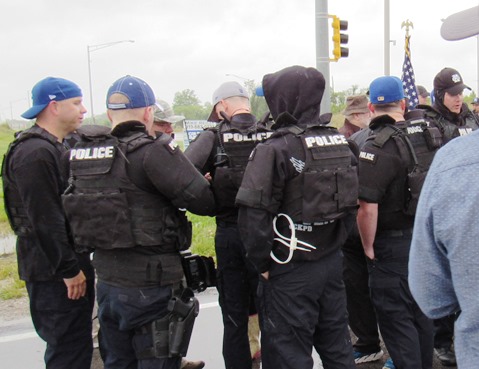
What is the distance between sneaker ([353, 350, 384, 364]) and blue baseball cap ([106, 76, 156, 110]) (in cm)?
249

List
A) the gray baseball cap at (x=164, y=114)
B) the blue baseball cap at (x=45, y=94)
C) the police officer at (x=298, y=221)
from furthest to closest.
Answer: the gray baseball cap at (x=164, y=114)
the blue baseball cap at (x=45, y=94)
the police officer at (x=298, y=221)

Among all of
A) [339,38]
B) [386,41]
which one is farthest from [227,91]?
[386,41]

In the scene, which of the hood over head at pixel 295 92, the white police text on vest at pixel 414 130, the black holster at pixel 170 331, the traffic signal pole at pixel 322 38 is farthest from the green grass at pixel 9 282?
the traffic signal pole at pixel 322 38

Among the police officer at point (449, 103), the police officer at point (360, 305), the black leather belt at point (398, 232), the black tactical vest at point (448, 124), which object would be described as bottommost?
the police officer at point (360, 305)

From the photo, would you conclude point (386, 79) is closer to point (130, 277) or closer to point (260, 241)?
point (260, 241)

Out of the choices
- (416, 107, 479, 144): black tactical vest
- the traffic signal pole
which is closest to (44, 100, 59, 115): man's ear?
(416, 107, 479, 144): black tactical vest

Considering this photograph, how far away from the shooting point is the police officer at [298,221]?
2.56 meters

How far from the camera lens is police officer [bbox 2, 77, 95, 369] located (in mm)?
2688

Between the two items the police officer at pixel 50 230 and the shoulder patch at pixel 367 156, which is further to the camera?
the shoulder patch at pixel 367 156

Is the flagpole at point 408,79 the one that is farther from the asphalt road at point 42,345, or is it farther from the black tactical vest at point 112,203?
the black tactical vest at point 112,203

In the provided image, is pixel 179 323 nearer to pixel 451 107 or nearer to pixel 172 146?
pixel 172 146

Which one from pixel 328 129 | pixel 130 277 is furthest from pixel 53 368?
pixel 328 129

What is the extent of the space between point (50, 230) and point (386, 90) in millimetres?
2254

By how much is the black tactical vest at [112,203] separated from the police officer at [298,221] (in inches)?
18.0
